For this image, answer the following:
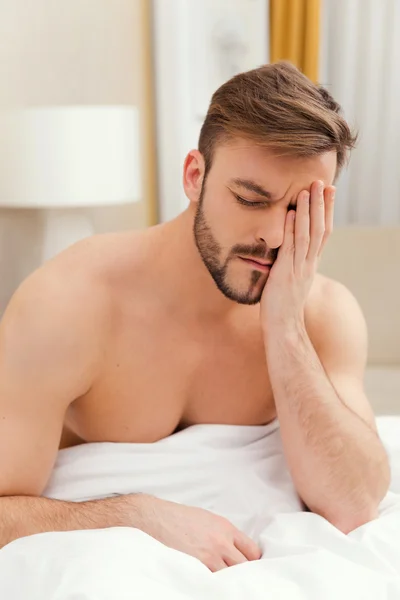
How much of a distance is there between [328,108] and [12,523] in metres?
0.78

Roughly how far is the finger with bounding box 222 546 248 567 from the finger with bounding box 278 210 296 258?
47 cm

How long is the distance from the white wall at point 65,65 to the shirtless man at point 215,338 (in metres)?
1.33

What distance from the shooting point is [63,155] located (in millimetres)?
2379

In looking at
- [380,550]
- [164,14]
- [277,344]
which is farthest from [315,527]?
[164,14]

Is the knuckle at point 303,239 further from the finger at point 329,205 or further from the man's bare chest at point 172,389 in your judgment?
the man's bare chest at point 172,389

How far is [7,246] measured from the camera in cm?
269

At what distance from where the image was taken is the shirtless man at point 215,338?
1216 mm

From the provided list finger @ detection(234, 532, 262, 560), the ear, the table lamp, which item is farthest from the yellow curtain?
finger @ detection(234, 532, 262, 560)

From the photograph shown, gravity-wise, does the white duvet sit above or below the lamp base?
below

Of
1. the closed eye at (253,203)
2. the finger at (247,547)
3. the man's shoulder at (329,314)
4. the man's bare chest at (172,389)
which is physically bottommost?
the finger at (247,547)

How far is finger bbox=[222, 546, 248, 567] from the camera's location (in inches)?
44.3

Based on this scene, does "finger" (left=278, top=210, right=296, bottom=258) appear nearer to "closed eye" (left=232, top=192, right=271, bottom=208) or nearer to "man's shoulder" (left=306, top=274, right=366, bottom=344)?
"closed eye" (left=232, top=192, right=271, bottom=208)

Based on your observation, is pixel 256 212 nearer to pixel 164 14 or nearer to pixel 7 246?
pixel 7 246

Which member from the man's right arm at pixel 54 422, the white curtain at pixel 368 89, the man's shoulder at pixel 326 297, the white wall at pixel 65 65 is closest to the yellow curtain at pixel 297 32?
the white curtain at pixel 368 89
